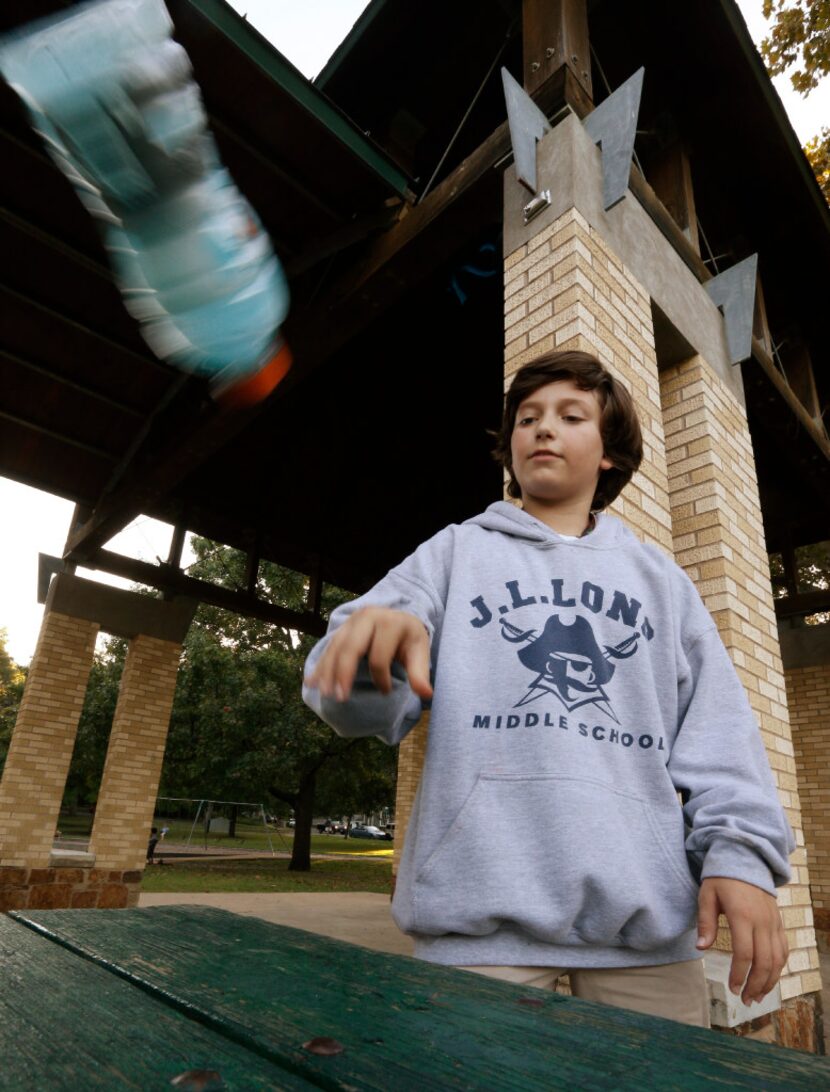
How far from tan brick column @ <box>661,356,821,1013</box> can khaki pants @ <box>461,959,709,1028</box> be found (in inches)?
78.2

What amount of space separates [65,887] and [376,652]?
747cm

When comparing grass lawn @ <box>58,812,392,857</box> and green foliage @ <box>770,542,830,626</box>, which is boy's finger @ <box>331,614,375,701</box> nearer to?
green foliage @ <box>770,542,830,626</box>

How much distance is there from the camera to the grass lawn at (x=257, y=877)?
11.7 meters

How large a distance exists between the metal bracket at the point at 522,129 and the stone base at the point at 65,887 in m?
6.89

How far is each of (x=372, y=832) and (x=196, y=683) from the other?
40653 mm

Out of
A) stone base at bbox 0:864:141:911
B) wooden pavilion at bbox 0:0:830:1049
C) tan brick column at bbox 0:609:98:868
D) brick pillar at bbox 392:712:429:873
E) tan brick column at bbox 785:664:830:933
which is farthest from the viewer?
brick pillar at bbox 392:712:429:873

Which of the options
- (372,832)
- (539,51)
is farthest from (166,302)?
(372,832)

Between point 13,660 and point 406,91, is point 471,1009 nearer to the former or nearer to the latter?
point 406,91

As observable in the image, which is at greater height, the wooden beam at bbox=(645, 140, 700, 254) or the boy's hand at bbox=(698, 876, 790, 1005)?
the wooden beam at bbox=(645, 140, 700, 254)

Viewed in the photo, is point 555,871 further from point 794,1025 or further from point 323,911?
point 323,911

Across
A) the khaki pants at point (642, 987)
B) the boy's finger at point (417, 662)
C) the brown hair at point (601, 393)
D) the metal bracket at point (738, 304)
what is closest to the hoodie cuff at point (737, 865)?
the khaki pants at point (642, 987)

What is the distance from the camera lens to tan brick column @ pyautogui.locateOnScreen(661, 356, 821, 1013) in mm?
2973

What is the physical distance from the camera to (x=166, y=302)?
15.4 feet

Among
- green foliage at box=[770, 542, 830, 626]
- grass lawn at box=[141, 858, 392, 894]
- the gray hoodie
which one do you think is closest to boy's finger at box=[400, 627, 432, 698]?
the gray hoodie
